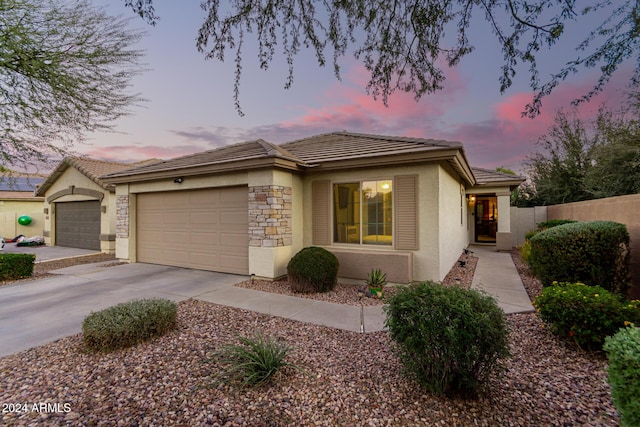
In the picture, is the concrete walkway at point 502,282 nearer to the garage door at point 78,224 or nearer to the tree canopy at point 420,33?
the tree canopy at point 420,33

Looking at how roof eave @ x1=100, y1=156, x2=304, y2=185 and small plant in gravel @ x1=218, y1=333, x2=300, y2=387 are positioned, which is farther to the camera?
roof eave @ x1=100, y1=156, x2=304, y2=185

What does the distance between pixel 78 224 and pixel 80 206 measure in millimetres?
878

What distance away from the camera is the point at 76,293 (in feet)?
20.1

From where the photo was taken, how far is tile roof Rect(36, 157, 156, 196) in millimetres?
13000

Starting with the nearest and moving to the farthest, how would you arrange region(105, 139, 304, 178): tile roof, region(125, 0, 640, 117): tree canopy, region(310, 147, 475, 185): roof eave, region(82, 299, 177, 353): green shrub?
region(82, 299, 177, 353): green shrub
region(125, 0, 640, 117): tree canopy
region(310, 147, 475, 185): roof eave
region(105, 139, 304, 178): tile roof

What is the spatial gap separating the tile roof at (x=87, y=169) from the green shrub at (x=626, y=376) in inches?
596

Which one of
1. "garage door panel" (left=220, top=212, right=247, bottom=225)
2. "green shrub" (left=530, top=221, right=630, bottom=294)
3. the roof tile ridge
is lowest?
"green shrub" (left=530, top=221, right=630, bottom=294)

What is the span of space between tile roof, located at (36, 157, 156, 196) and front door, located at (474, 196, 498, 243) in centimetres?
1755

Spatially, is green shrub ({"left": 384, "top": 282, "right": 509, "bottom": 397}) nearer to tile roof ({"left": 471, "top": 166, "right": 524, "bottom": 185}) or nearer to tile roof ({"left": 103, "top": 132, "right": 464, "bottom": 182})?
tile roof ({"left": 103, "top": 132, "right": 464, "bottom": 182})

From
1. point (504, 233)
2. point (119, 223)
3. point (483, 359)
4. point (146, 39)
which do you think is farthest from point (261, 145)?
point (504, 233)

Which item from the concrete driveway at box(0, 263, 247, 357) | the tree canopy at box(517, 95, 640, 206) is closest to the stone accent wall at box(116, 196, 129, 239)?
the concrete driveway at box(0, 263, 247, 357)

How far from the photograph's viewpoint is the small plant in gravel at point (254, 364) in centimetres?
281

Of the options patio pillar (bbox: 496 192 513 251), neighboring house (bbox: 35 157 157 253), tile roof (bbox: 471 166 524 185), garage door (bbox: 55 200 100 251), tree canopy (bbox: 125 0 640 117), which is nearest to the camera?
tree canopy (bbox: 125 0 640 117)

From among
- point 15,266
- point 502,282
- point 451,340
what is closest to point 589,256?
point 502,282
